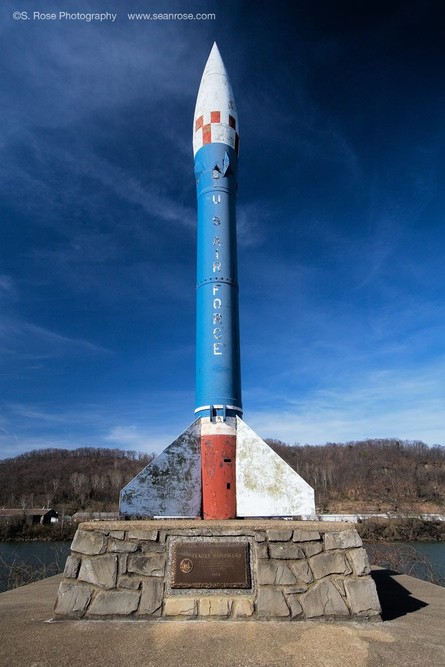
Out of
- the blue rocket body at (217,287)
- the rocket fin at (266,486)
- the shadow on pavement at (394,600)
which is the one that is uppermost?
the blue rocket body at (217,287)

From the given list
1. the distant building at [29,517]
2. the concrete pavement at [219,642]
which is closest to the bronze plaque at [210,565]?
the concrete pavement at [219,642]

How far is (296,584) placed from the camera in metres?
4.57

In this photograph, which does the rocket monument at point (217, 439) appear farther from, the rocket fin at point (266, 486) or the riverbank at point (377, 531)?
the riverbank at point (377, 531)

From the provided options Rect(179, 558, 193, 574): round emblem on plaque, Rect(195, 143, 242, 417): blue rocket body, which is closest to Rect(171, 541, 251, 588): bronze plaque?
Rect(179, 558, 193, 574): round emblem on plaque

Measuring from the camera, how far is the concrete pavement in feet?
11.1

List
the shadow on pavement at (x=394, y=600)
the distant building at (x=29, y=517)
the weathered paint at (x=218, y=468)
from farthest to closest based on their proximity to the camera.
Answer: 1. the distant building at (x=29, y=517)
2. the weathered paint at (x=218, y=468)
3. the shadow on pavement at (x=394, y=600)

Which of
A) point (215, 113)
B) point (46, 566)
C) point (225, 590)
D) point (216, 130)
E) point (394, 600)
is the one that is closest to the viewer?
point (225, 590)

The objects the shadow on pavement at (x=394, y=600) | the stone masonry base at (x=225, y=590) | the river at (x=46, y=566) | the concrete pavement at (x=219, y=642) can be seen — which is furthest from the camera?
the river at (x=46, y=566)

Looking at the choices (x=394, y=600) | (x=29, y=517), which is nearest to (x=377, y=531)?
(x=394, y=600)

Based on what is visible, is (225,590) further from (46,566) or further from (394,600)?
(46,566)

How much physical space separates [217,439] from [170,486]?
998 mm

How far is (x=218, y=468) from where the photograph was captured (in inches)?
278

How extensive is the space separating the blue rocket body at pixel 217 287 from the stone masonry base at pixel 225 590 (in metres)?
2.69

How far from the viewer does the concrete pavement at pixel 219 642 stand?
133 inches
